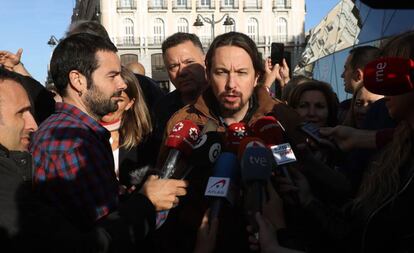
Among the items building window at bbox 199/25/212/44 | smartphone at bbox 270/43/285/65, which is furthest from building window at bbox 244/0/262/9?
smartphone at bbox 270/43/285/65

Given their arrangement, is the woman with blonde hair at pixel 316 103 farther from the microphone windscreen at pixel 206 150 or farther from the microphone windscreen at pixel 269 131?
the microphone windscreen at pixel 206 150

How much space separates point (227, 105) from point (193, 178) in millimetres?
502

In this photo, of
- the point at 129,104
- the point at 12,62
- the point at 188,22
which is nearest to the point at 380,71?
the point at 129,104

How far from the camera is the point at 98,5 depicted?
50.5 meters

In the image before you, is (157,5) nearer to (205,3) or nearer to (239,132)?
(205,3)

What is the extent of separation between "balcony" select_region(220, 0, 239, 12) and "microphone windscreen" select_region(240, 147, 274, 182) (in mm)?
48532

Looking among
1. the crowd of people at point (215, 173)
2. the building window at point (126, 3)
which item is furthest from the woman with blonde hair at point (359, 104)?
the building window at point (126, 3)

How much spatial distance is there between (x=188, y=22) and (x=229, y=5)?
446 cm

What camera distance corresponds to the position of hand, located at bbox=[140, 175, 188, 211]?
92.0 inches

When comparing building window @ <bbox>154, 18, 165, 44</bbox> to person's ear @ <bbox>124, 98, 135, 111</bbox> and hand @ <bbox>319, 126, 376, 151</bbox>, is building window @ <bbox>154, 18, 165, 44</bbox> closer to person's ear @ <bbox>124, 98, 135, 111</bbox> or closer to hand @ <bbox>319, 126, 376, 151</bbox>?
person's ear @ <bbox>124, 98, 135, 111</bbox>

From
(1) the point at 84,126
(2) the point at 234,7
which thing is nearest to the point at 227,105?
(1) the point at 84,126

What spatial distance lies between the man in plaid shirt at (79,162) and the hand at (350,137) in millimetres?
819

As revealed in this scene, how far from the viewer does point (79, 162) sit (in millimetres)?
2285

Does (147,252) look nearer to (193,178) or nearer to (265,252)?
(193,178)
